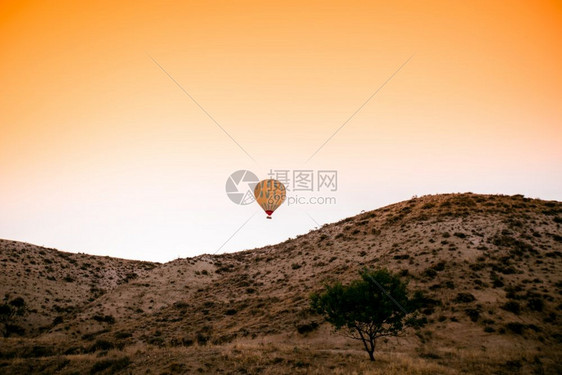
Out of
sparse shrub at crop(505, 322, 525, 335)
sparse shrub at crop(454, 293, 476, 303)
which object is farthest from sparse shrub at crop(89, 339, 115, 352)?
sparse shrub at crop(505, 322, 525, 335)

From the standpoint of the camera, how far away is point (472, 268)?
31422 mm

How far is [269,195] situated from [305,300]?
13.5 metres

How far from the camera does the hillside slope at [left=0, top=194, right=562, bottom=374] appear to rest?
20031 millimetres

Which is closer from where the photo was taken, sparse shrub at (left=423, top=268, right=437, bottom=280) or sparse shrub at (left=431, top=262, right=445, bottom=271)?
sparse shrub at (left=423, top=268, right=437, bottom=280)

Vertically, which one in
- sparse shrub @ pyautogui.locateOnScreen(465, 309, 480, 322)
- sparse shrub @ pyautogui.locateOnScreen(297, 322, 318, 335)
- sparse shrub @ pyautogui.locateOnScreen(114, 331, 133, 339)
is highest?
sparse shrub @ pyautogui.locateOnScreen(465, 309, 480, 322)

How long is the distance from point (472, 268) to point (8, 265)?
179 feet

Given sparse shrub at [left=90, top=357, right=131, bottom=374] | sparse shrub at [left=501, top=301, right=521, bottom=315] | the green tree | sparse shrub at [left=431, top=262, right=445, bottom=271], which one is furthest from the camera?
sparse shrub at [left=431, top=262, right=445, bottom=271]

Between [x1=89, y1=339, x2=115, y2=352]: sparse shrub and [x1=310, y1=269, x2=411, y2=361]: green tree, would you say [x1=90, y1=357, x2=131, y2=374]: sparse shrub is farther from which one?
[x1=310, y1=269, x2=411, y2=361]: green tree

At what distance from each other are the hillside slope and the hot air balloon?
950 cm

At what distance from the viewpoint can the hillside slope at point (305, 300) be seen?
65.7 feet

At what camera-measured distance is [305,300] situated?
32906 mm

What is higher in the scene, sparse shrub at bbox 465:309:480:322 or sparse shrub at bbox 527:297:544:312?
sparse shrub at bbox 527:297:544:312

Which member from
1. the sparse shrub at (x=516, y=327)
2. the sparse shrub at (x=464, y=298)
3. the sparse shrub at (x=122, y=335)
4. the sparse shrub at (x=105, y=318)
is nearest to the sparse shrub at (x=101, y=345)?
the sparse shrub at (x=122, y=335)

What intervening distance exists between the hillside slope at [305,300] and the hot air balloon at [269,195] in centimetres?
950
